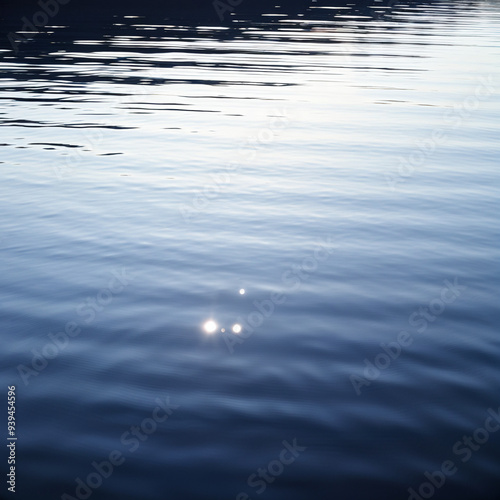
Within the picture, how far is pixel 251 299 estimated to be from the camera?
6754 mm

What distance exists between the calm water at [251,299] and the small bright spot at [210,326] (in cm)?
4

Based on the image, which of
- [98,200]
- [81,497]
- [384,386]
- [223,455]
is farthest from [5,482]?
[98,200]

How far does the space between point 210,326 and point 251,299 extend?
0.72 m

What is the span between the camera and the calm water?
433cm

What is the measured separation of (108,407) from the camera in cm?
490

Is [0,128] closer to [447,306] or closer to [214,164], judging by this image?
[214,164]

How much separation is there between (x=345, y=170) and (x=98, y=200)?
450cm

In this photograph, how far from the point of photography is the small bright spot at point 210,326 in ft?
20.0

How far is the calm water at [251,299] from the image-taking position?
14.2 feet

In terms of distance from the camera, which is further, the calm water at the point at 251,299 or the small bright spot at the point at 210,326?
the small bright spot at the point at 210,326

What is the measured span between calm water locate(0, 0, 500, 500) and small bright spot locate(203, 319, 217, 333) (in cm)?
4

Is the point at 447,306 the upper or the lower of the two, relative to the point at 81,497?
lower

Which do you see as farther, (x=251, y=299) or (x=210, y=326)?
(x=251, y=299)

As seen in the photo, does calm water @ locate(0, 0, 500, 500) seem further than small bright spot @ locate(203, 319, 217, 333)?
No
